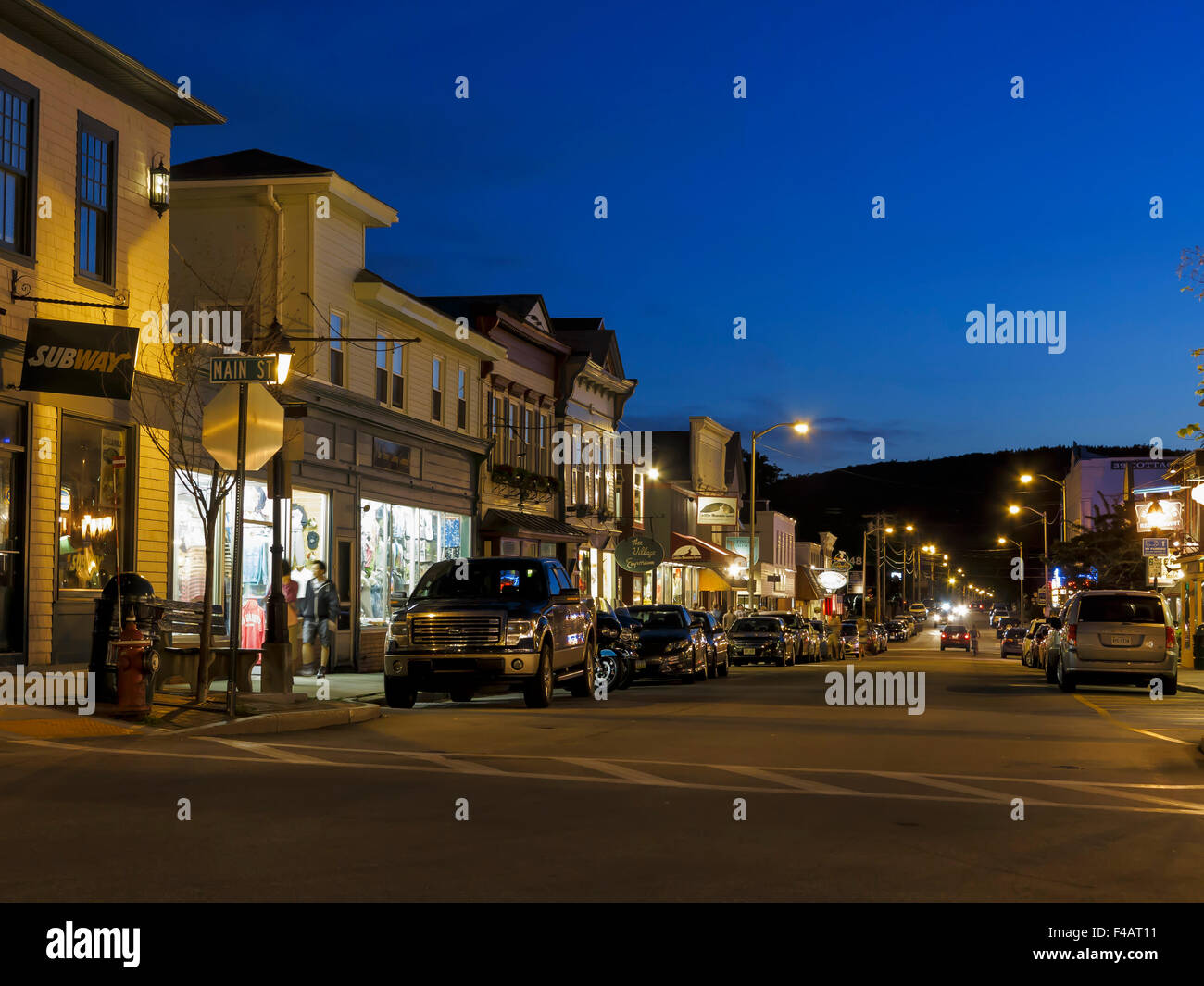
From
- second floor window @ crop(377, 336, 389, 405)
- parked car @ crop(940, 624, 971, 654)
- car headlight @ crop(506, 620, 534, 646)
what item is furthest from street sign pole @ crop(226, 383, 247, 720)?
parked car @ crop(940, 624, 971, 654)

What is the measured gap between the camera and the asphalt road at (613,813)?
303 inches

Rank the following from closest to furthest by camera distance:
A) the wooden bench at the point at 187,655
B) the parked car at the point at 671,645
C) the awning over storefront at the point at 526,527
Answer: the wooden bench at the point at 187,655 → the parked car at the point at 671,645 → the awning over storefront at the point at 526,527

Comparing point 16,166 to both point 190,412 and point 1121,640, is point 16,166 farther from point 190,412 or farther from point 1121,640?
point 1121,640

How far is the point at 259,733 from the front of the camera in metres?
16.1

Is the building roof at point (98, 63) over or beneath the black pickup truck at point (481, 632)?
over

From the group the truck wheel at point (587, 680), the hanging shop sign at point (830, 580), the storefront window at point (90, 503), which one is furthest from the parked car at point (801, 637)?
the hanging shop sign at point (830, 580)

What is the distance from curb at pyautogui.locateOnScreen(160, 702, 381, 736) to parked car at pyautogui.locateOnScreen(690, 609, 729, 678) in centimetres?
1444

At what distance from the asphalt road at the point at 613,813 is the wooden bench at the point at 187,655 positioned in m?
2.29

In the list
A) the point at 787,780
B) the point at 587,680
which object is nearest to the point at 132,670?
the point at 787,780

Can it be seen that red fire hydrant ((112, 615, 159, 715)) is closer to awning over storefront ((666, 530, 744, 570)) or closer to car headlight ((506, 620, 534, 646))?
car headlight ((506, 620, 534, 646))

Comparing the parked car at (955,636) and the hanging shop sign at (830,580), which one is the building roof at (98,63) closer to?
the parked car at (955,636)

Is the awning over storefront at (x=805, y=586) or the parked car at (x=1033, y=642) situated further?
the awning over storefront at (x=805, y=586)
